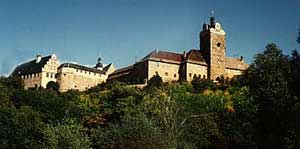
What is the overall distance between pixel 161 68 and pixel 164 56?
2.78m

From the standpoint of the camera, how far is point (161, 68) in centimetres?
8656

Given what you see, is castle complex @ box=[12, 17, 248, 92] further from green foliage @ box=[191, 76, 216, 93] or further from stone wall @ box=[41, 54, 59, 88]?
green foliage @ box=[191, 76, 216, 93]

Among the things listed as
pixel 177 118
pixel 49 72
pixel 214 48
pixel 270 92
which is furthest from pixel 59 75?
pixel 270 92

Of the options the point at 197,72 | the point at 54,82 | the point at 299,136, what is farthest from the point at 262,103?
the point at 54,82

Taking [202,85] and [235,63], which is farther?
[235,63]

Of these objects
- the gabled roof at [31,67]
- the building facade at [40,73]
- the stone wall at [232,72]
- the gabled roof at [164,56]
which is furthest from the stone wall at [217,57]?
the gabled roof at [31,67]

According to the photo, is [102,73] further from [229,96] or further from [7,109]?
[7,109]

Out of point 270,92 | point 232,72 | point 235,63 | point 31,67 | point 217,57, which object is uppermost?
point 217,57

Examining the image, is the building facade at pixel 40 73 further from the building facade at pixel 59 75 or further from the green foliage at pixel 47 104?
the green foliage at pixel 47 104

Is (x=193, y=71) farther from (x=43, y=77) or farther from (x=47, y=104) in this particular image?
(x=47, y=104)

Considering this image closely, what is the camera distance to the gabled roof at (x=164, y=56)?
87.8 m

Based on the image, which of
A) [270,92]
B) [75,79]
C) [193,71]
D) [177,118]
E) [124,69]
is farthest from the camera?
[124,69]

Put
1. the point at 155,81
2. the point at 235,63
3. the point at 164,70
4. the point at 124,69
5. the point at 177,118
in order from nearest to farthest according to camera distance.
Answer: the point at 177,118 → the point at 155,81 → the point at 164,70 → the point at 235,63 → the point at 124,69

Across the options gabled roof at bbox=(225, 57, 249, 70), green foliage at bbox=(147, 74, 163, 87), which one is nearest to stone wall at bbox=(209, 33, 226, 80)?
gabled roof at bbox=(225, 57, 249, 70)
